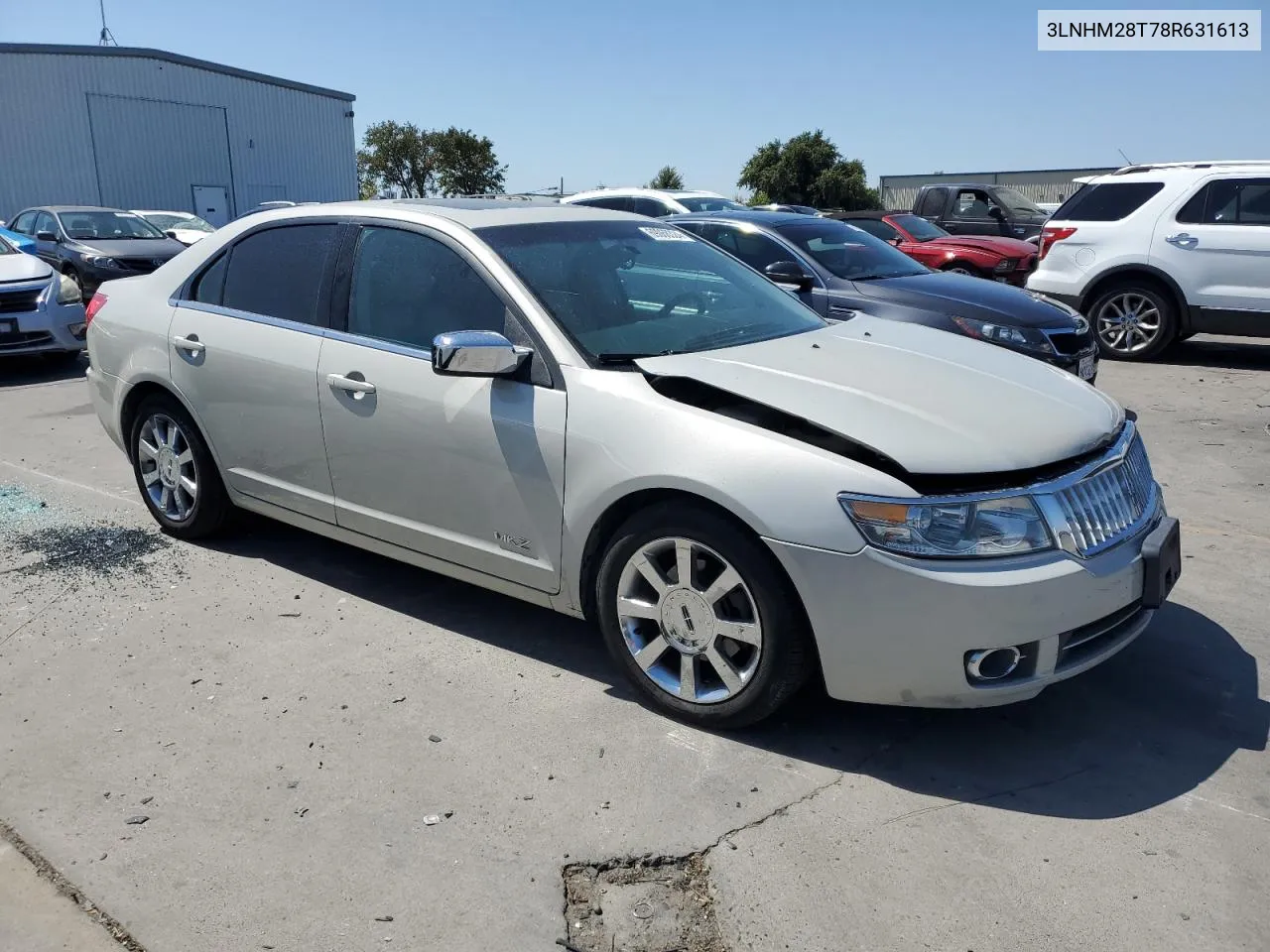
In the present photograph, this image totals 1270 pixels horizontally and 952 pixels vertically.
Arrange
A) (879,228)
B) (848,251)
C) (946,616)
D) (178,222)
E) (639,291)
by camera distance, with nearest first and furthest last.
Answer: (946,616) → (639,291) → (848,251) → (879,228) → (178,222)

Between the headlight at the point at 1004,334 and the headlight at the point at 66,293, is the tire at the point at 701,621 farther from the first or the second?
the headlight at the point at 66,293

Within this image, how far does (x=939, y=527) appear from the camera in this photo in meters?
3.04

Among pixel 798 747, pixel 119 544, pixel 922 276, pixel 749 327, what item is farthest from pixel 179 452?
pixel 922 276

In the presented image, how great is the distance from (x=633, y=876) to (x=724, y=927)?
302 mm

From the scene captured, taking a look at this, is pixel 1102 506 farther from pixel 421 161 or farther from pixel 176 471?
pixel 421 161

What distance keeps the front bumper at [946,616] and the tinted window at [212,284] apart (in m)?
3.15

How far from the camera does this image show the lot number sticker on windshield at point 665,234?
4.64 metres

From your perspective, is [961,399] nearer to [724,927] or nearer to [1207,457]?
[724,927]

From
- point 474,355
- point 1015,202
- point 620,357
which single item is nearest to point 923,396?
point 620,357

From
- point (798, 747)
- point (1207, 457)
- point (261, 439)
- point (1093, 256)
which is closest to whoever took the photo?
point (798, 747)

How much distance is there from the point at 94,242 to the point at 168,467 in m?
11.8

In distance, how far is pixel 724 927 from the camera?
2.61m

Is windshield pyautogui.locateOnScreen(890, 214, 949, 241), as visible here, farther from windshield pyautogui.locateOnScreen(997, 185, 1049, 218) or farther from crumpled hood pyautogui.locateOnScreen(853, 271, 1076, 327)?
crumpled hood pyautogui.locateOnScreen(853, 271, 1076, 327)

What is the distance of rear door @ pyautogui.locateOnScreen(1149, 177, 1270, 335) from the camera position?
9.86 m
